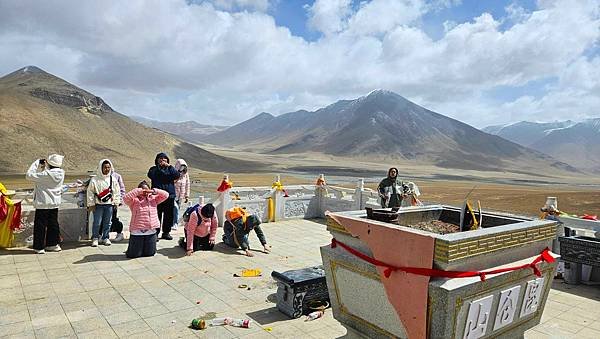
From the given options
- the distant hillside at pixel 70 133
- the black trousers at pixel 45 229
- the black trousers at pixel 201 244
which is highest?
the distant hillside at pixel 70 133

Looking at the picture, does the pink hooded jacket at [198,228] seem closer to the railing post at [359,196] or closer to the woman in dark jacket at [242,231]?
the woman in dark jacket at [242,231]

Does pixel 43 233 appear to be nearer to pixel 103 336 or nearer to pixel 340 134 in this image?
pixel 103 336

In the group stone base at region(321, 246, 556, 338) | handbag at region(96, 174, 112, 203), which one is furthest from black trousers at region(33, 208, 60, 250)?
stone base at region(321, 246, 556, 338)

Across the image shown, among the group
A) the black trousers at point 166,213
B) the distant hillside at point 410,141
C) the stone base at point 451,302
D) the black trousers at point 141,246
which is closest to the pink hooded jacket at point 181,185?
the black trousers at point 166,213

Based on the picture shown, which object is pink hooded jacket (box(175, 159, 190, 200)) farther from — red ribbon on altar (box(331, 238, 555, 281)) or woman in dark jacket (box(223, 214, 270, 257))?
red ribbon on altar (box(331, 238, 555, 281))

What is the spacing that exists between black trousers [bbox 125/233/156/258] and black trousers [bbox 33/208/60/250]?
144 cm

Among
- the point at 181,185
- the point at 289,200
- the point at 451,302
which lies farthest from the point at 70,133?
the point at 451,302

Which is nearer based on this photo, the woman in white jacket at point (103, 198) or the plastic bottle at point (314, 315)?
the plastic bottle at point (314, 315)

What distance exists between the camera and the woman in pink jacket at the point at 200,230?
826 cm

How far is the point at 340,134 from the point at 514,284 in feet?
431

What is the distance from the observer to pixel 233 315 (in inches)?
214

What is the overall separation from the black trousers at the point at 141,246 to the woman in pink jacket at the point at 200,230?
0.65 meters

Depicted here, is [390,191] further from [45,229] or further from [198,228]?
[45,229]

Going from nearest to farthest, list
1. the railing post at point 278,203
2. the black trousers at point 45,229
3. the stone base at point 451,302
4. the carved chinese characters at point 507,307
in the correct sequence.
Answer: the stone base at point 451,302 < the carved chinese characters at point 507,307 < the black trousers at point 45,229 < the railing post at point 278,203
